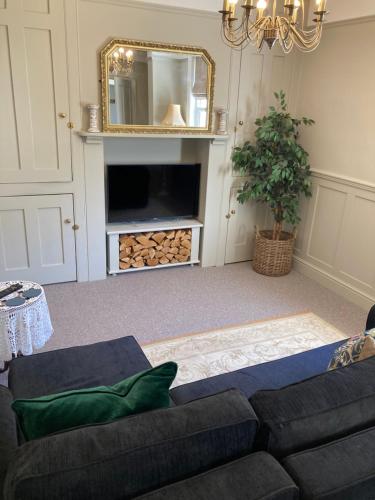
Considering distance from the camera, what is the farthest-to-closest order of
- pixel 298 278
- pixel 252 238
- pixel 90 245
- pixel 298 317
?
1. pixel 252 238
2. pixel 298 278
3. pixel 90 245
4. pixel 298 317

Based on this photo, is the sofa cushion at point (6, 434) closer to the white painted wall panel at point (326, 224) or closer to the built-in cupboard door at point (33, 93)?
the built-in cupboard door at point (33, 93)

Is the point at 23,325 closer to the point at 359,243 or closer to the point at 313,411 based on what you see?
the point at 313,411

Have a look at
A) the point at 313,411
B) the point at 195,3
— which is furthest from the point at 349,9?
the point at 313,411

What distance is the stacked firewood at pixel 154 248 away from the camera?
Answer: 391 cm

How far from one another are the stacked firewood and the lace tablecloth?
1.54m

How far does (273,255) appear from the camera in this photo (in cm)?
402

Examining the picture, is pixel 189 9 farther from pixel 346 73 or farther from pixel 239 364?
pixel 239 364

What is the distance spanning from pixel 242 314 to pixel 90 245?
4.92 ft

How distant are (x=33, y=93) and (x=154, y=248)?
1.72 metres

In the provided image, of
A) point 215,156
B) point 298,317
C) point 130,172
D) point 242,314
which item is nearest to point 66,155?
point 130,172

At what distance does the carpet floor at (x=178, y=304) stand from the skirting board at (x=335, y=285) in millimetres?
69

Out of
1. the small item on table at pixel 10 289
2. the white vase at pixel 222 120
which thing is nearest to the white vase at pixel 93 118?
the white vase at pixel 222 120

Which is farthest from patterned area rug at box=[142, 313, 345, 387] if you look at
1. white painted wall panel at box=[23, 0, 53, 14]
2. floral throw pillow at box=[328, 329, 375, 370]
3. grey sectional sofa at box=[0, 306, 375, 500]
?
white painted wall panel at box=[23, 0, 53, 14]

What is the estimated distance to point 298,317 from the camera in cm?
332
